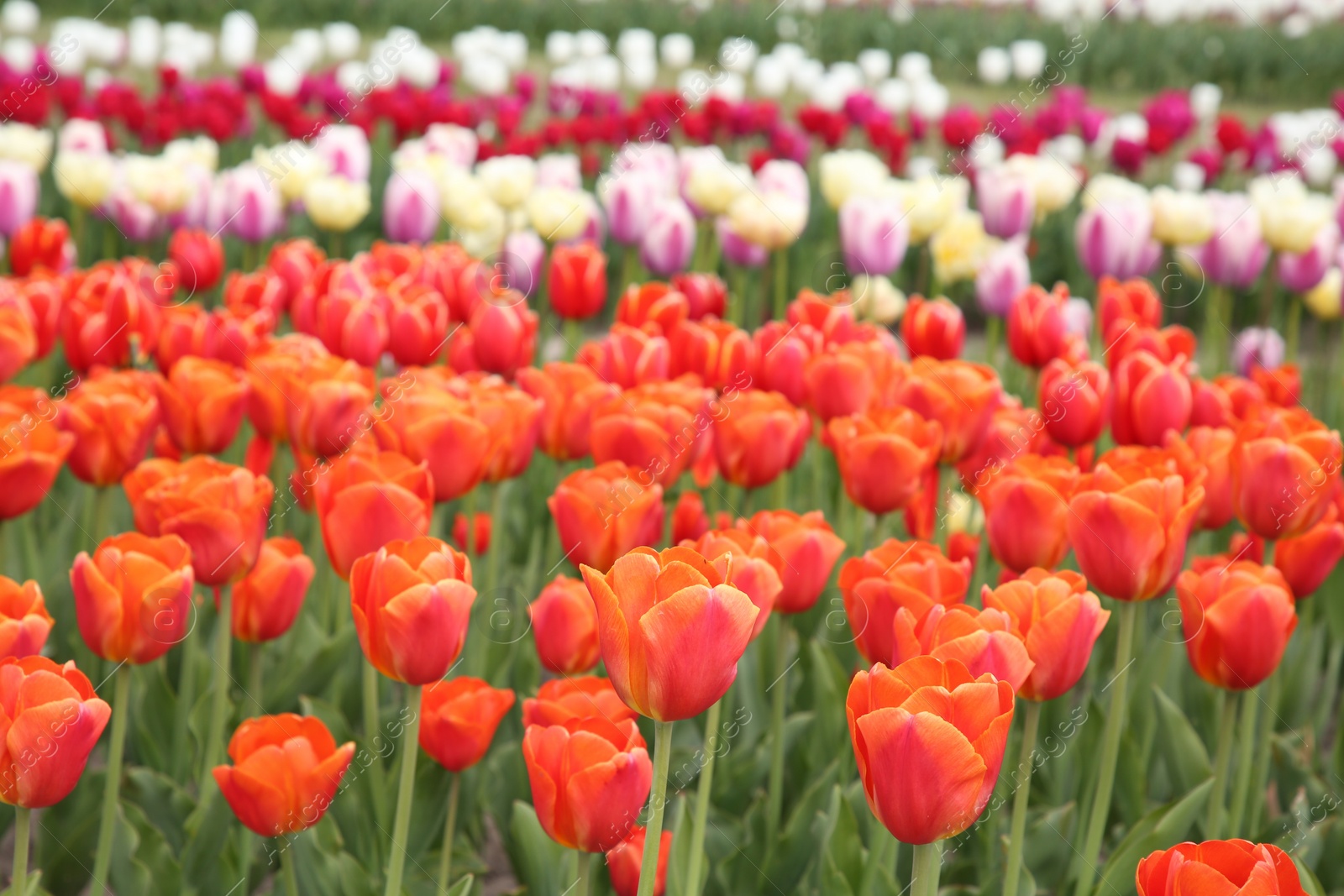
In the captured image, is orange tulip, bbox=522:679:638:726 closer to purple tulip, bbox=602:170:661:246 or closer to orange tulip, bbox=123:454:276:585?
orange tulip, bbox=123:454:276:585

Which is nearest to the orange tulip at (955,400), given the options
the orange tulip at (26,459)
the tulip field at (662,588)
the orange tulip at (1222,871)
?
the tulip field at (662,588)

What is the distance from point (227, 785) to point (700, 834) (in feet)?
1.63

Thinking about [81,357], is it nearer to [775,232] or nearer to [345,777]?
[345,777]

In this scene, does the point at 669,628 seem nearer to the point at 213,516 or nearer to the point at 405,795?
the point at 405,795

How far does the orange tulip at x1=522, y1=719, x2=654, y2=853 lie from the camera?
1187mm

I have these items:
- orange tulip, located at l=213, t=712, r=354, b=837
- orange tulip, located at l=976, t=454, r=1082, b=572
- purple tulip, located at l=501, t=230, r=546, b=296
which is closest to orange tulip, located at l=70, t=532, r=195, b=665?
orange tulip, located at l=213, t=712, r=354, b=837

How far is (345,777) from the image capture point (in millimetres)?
1845

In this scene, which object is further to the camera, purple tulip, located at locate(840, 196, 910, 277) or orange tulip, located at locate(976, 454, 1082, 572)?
purple tulip, located at locate(840, 196, 910, 277)

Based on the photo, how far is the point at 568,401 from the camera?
2170 millimetres

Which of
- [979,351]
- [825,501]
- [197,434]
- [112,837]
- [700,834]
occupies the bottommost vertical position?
[979,351]

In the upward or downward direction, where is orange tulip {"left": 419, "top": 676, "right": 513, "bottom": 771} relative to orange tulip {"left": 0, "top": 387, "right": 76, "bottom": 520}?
downward

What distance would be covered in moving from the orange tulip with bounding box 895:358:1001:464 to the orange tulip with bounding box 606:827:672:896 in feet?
3.07

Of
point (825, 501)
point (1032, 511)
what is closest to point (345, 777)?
point (1032, 511)

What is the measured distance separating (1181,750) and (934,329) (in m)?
1.04
